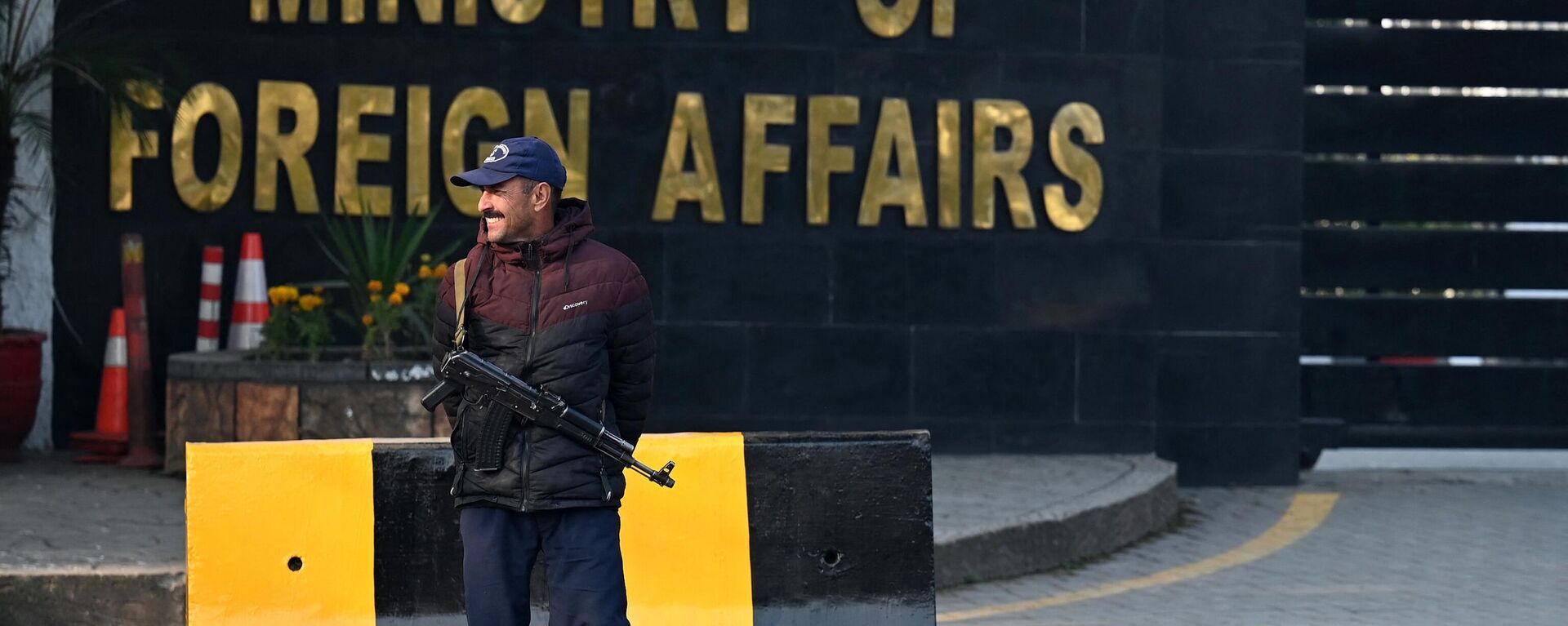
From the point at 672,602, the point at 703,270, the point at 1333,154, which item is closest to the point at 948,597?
the point at 672,602

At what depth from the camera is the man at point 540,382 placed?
4.92 meters

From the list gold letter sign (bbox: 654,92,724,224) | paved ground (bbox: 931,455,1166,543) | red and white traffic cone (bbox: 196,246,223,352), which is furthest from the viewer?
gold letter sign (bbox: 654,92,724,224)

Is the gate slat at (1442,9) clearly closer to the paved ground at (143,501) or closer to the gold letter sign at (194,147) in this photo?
the paved ground at (143,501)

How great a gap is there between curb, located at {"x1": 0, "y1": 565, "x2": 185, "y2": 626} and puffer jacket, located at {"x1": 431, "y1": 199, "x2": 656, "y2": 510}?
7.97 feet

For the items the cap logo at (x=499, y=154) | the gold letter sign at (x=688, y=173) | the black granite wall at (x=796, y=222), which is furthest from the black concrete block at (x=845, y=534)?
the gold letter sign at (x=688, y=173)

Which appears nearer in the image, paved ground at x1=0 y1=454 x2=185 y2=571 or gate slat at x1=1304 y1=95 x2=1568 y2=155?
paved ground at x1=0 y1=454 x2=185 y2=571

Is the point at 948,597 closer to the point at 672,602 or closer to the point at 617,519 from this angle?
the point at 672,602

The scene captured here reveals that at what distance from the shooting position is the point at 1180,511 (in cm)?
1062

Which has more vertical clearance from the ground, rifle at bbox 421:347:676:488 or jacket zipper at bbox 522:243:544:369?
jacket zipper at bbox 522:243:544:369

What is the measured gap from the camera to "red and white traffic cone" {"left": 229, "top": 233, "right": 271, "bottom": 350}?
34.9 ft

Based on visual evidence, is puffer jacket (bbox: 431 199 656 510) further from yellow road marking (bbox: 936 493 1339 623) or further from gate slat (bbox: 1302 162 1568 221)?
gate slat (bbox: 1302 162 1568 221)

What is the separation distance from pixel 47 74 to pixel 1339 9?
749 cm

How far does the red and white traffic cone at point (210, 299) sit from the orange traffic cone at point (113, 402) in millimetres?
397

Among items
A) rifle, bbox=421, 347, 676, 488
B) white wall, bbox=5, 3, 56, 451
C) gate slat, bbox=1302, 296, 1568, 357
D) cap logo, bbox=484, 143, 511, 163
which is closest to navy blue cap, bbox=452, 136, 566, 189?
cap logo, bbox=484, 143, 511, 163
